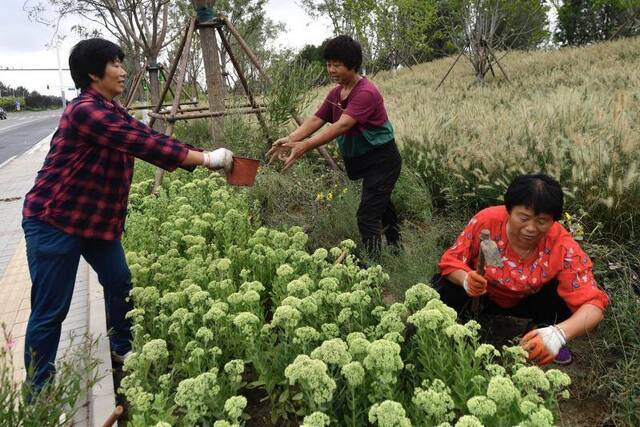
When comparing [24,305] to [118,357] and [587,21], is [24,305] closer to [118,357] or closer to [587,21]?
[118,357]

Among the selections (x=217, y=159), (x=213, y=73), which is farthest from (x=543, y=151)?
(x=213, y=73)

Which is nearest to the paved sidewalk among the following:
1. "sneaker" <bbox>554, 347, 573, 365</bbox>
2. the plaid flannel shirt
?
the plaid flannel shirt

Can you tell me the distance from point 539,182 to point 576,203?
141 centimetres

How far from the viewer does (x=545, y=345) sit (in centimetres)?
214

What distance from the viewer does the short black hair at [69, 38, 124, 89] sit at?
105 inches

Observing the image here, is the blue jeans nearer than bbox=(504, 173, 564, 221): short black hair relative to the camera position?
No

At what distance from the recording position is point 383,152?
3781 millimetres

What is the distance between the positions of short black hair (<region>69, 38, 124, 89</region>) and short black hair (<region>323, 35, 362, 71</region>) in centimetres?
152

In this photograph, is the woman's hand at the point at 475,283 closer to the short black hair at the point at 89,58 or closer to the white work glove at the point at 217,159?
the white work glove at the point at 217,159

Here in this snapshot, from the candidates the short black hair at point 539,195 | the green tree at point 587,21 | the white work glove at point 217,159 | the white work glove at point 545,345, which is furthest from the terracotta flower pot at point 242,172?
the green tree at point 587,21

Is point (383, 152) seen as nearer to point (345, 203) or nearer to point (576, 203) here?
point (345, 203)

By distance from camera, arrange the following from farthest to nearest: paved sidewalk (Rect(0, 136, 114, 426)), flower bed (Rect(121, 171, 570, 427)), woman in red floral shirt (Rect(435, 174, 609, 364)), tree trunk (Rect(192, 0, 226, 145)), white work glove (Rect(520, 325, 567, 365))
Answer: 1. tree trunk (Rect(192, 0, 226, 145))
2. paved sidewalk (Rect(0, 136, 114, 426))
3. woman in red floral shirt (Rect(435, 174, 609, 364))
4. white work glove (Rect(520, 325, 567, 365))
5. flower bed (Rect(121, 171, 570, 427))

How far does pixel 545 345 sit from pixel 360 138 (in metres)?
2.08

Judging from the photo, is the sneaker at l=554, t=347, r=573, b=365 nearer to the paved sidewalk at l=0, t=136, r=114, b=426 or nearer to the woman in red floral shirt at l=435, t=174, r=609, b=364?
the woman in red floral shirt at l=435, t=174, r=609, b=364
